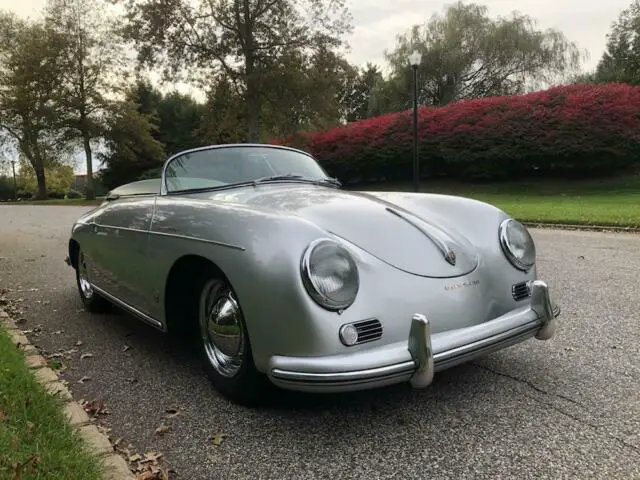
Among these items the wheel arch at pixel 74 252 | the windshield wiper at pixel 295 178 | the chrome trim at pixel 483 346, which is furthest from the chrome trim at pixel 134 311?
the chrome trim at pixel 483 346

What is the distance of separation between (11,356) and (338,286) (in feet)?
7.00

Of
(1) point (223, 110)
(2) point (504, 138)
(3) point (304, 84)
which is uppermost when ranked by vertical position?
(3) point (304, 84)

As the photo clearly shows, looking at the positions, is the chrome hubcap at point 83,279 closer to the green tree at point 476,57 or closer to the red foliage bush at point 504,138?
the red foliage bush at point 504,138

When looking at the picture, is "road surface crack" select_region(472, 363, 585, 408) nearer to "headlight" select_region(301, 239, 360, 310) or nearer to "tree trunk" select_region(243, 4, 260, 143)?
"headlight" select_region(301, 239, 360, 310)

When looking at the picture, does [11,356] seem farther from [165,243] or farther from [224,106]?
[224,106]

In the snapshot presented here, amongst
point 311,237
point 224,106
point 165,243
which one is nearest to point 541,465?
Result: point 311,237

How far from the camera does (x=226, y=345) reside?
2.76m

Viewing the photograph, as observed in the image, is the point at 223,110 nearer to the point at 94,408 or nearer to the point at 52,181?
the point at 94,408

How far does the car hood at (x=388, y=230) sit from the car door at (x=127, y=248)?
677 millimetres

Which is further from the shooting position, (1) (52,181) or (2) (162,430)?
(1) (52,181)

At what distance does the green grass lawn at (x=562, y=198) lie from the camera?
10.9m

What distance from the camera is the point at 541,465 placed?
7.00 feet

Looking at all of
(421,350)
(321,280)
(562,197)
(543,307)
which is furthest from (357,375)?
(562,197)

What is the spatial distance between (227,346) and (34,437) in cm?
91
